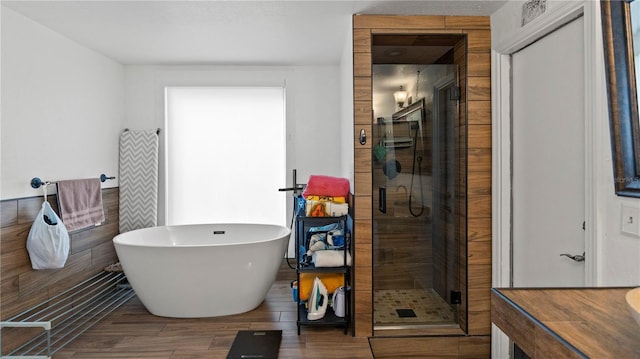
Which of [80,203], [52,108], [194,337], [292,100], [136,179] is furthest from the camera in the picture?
[292,100]

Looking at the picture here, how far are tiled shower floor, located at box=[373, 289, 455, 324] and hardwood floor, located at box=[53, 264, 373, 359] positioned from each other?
0.85ft

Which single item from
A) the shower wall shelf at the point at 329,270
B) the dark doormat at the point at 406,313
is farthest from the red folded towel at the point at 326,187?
the dark doormat at the point at 406,313

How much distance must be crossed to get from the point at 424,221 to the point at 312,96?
185cm

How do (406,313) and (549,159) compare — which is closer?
(549,159)

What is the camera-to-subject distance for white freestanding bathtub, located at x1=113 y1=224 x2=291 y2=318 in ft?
9.38

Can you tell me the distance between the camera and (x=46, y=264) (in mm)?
2631

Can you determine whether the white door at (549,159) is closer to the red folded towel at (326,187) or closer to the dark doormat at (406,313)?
the dark doormat at (406,313)

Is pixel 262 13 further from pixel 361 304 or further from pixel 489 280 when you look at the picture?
pixel 489 280

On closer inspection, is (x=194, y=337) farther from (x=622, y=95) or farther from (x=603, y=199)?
(x=622, y=95)

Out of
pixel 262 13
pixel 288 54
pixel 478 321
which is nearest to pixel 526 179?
pixel 478 321

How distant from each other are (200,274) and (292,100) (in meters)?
1.96

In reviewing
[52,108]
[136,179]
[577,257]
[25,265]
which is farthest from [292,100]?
[577,257]

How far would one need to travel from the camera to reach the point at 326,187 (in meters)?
2.92

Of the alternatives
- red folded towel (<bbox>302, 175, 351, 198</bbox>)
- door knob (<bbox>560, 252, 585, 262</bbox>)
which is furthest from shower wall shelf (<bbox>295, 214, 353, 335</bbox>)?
door knob (<bbox>560, 252, 585, 262</bbox>)
